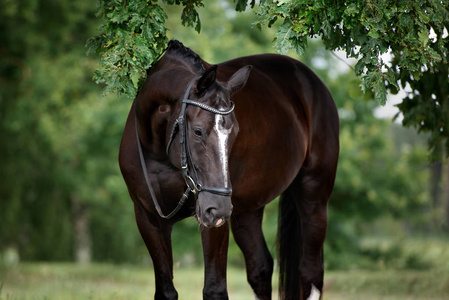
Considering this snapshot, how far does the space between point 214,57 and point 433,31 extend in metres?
10.6

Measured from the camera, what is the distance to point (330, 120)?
5.48 meters

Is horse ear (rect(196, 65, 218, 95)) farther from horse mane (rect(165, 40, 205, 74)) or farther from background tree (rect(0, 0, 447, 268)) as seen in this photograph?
background tree (rect(0, 0, 447, 268))

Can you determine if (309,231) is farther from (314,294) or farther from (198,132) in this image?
(198,132)

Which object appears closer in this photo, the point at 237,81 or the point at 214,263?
the point at 237,81

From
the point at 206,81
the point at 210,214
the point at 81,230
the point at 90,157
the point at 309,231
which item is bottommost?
the point at 210,214

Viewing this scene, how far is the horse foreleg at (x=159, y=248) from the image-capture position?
4.25 m

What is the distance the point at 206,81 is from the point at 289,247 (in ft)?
8.66

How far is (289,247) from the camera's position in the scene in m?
5.72

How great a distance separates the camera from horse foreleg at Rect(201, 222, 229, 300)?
395 centimetres

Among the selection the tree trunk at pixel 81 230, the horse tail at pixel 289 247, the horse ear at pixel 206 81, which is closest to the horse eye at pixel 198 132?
the horse ear at pixel 206 81

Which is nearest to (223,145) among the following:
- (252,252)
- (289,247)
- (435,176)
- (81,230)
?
(252,252)

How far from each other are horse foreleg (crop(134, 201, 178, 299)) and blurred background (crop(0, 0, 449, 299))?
10.3m

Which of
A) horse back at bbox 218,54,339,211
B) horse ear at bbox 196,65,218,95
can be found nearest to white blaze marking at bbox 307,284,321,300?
horse back at bbox 218,54,339,211

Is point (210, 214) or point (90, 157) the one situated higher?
point (90, 157)
